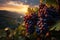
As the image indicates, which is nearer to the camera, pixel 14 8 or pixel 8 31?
pixel 8 31

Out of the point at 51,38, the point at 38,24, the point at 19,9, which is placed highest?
the point at 38,24

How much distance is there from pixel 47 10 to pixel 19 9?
4.87 ft

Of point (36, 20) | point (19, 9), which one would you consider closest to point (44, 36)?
point (36, 20)

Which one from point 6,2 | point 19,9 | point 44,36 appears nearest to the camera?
point 44,36

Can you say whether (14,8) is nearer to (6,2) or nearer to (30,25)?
(6,2)

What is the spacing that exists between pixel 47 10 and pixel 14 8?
1554mm

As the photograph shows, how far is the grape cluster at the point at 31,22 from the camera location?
5.13ft

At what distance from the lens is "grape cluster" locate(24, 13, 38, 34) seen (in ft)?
5.13

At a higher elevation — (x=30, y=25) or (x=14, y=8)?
(x=30, y=25)

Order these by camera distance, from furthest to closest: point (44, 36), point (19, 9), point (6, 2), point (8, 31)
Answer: point (6, 2), point (19, 9), point (8, 31), point (44, 36)

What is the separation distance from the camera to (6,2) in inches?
134

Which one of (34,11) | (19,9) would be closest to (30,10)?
(34,11)

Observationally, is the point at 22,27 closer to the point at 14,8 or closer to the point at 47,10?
the point at 47,10

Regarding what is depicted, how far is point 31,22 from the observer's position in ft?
5.14
